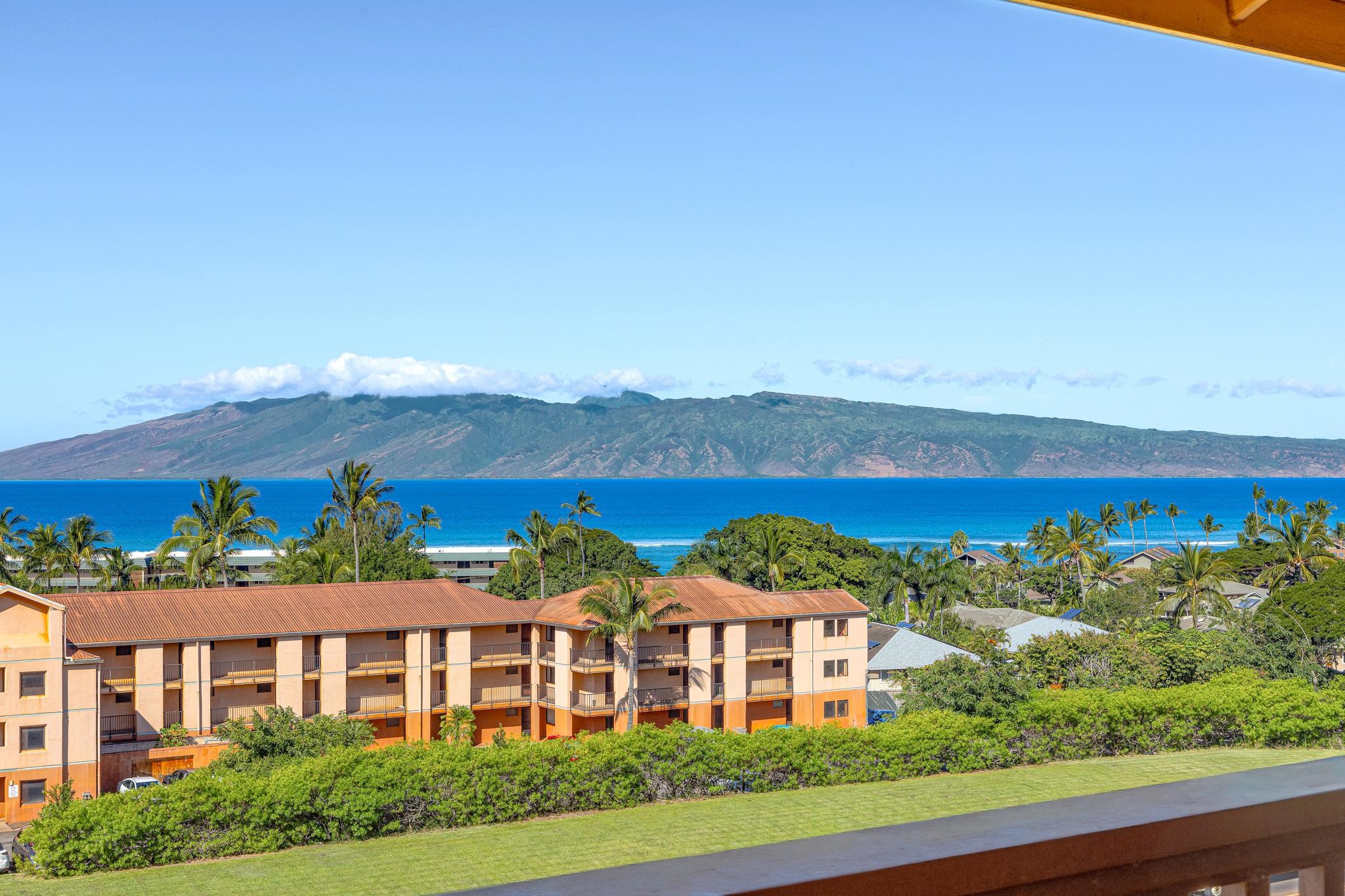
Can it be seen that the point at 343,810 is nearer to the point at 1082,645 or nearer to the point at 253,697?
the point at 253,697

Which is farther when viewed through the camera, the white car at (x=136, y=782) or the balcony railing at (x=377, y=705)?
the balcony railing at (x=377, y=705)

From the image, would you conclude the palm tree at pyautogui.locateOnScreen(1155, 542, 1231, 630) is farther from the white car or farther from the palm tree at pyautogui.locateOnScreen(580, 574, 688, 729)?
the white car

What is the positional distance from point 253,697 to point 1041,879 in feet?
79.8

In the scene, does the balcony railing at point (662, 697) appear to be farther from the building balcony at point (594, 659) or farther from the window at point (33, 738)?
the window at point (33, 738)

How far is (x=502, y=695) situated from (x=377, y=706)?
2.85m

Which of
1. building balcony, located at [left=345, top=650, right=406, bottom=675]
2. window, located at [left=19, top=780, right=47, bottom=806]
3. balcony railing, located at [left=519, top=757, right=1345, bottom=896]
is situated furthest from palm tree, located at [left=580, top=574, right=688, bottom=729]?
balcony railing, located at [left=519, top=757, right=1345, bottom=896]

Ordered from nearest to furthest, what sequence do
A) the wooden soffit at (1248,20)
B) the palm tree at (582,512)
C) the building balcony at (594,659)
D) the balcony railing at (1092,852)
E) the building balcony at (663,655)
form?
the balcony railing at (1092,852)
the wooden soffit at (1248,20)
the building balcony at (594,659)
the building balcony at (663,655)
the palm tree at (582,512)

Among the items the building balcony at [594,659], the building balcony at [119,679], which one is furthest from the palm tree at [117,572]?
the building balcony at [594,659]

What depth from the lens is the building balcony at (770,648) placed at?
26.9m

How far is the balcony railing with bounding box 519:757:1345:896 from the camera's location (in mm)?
1074

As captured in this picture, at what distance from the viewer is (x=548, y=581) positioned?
41.6m

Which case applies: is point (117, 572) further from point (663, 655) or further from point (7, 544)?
point (663, 655)

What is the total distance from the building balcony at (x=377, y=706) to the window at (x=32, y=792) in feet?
20.1

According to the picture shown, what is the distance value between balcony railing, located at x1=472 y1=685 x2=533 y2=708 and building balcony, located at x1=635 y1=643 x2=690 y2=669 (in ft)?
8.75
